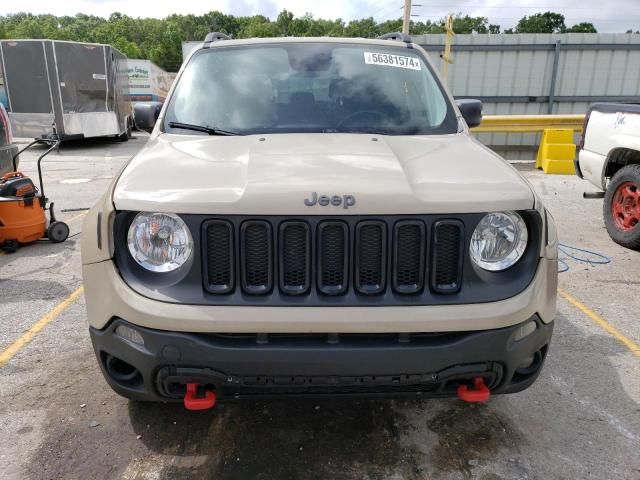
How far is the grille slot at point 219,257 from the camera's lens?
6.87 ft

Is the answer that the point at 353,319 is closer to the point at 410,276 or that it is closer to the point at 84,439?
the point at 410,276

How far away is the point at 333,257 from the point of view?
6.98 feet

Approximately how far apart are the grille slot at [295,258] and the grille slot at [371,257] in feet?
0.66

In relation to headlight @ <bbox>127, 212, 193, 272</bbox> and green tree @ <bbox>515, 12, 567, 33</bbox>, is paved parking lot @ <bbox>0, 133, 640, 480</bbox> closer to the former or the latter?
headlight @ <bbox>127, 212, 193, 272</bbox>

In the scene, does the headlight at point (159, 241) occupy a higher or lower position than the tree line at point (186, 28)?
lower

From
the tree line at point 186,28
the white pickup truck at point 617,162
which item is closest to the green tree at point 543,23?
the tree line at point 186,28

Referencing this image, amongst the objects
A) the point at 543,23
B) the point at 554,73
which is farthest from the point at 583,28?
the point at 554,73

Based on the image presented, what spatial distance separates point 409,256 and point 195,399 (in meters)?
1.07

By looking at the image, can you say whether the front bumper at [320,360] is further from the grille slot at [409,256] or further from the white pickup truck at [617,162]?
the white pickup truck at [617,162]

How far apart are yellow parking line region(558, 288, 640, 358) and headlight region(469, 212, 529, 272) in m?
2.13

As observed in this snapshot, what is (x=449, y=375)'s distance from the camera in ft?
6.98

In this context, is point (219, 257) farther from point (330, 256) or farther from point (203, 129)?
point (203, 129)

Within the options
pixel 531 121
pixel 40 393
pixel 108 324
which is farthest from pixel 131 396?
pixel 531 121

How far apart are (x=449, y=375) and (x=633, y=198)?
514 centimetres
